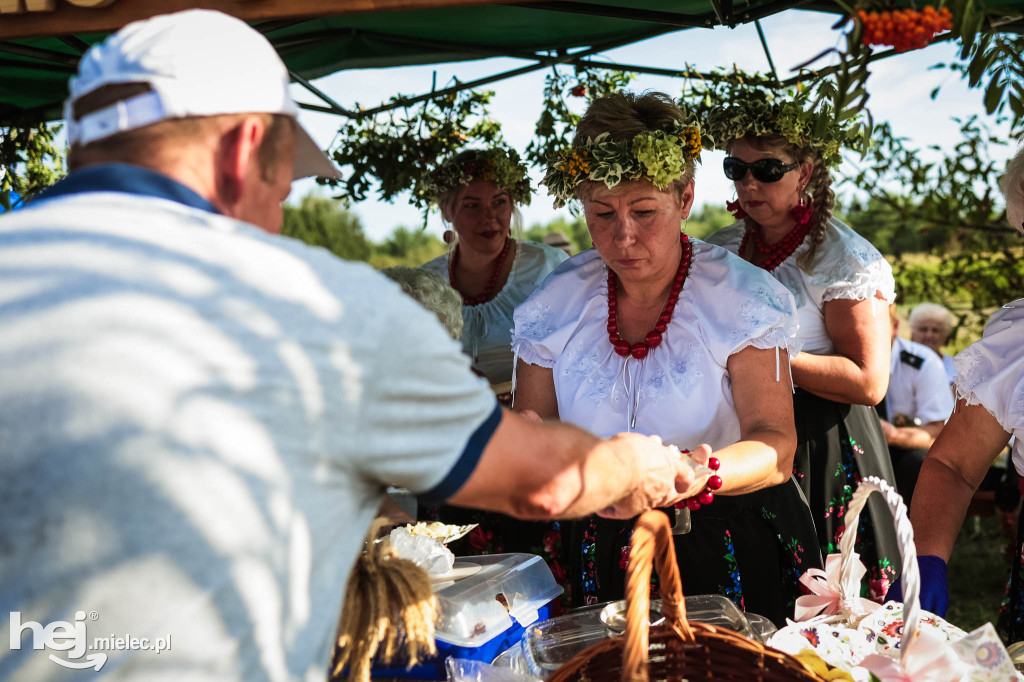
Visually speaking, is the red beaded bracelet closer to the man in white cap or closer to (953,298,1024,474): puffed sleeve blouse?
(953,298,1024,474): puffed sleeve blouse

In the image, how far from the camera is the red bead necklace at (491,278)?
13.9ft

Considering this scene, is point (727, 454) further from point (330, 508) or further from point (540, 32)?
point (540, 32)

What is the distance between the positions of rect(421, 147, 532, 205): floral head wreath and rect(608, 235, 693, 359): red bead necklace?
1.76 metres

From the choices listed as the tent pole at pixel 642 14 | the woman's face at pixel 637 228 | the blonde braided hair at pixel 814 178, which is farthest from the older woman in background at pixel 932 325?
the woman's face at pixel 637 228

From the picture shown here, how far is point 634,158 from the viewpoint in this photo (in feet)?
8.20

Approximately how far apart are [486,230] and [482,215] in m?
0.08

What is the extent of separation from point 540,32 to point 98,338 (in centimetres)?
341

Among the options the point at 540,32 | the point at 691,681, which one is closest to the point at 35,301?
the point at 691,681

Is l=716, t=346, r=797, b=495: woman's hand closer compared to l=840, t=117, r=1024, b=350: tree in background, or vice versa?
l=716, t=346, r=797, b=495: woman's hand

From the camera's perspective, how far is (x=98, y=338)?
3.30 ft

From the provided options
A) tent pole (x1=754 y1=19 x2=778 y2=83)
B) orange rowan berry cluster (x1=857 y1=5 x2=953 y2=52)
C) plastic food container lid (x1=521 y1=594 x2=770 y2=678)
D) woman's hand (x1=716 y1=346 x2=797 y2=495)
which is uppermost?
tent pole (x1=754 y1=19 x2=778 y2=83)

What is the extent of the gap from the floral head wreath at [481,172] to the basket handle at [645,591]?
116 inches

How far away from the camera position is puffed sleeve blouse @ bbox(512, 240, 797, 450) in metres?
2.42

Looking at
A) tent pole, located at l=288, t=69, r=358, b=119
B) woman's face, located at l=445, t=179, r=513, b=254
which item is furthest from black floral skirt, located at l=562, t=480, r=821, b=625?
tent pole, located at l=288, t=69, r=358, b=119
